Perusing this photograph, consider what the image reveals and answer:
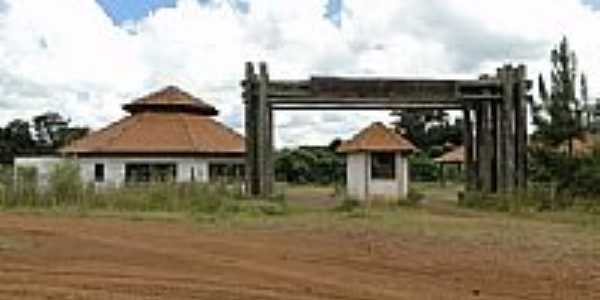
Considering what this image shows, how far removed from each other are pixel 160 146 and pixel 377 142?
13.5 metres

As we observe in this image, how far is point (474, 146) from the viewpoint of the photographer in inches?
1563

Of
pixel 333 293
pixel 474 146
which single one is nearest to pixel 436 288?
pixel 333 293

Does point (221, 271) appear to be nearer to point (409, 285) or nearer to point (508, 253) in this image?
point (409, 285)

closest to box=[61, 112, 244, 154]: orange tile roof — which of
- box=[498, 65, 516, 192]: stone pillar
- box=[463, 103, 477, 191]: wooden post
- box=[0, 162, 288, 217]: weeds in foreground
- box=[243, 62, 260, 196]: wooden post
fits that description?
box=[463, 103, 477, 191]: wooden post

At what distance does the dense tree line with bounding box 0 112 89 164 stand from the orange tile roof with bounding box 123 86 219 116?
3028 cm

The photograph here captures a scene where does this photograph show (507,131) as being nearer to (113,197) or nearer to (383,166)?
(383,166)

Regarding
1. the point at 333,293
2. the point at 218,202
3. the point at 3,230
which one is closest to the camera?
the point at 333,293

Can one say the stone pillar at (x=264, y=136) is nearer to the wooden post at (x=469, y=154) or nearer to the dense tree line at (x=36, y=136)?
the wooden post at (x=469, y=154)

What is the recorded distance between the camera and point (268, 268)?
14.5 meters

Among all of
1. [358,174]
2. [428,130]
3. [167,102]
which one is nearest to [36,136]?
[428,130]

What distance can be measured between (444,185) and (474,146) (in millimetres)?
28738

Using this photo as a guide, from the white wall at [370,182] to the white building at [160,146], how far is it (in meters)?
8.82

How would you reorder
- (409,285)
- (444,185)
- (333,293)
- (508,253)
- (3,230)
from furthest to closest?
(444,185) < (3,230) < (508,253) < (409,285) < (333,293)

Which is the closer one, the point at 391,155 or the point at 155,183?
the point at 155,183
